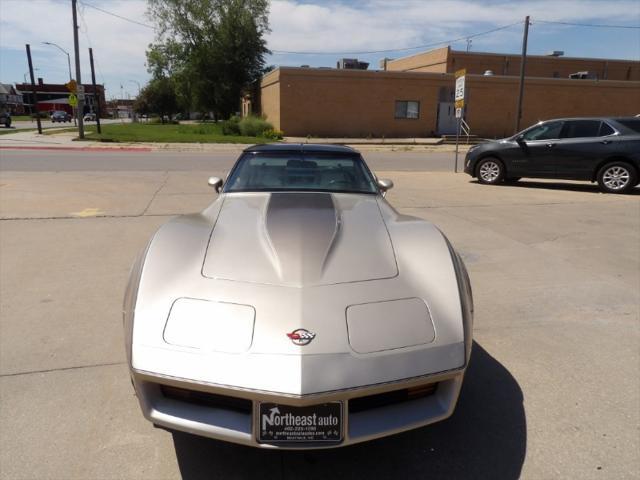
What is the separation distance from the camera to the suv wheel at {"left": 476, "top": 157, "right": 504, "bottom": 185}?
12.0 metres

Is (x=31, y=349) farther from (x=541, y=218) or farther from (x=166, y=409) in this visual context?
(x=541, y=218)

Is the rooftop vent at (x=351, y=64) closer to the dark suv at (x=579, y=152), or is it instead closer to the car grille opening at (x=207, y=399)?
the dark suv at (x=579, y=152)

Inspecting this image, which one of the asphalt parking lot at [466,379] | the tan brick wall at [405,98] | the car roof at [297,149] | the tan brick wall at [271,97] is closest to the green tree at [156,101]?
the tan brick wall at [271,97]

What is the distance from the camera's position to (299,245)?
2.58 metres

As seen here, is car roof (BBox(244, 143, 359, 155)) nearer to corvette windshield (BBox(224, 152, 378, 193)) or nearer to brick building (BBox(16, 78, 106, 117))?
corvette windshield (BBox(224, 152, 378, 193))

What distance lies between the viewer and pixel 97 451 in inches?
95.9

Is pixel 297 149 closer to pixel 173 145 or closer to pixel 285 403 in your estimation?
pixel 285 403

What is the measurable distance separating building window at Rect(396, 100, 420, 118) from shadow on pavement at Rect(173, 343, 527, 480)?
1312 inches

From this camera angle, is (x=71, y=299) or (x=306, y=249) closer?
(x=306, y=249)

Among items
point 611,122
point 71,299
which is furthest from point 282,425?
point 611,122

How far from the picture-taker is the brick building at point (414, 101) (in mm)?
32844

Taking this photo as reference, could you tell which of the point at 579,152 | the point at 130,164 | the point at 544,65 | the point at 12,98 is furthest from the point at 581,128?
the point at 12,98

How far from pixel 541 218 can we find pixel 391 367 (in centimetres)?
708

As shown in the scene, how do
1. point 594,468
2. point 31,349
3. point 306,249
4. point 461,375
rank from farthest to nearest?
point 31,349 < point 306,249 < point 594,468 < point 461,375
